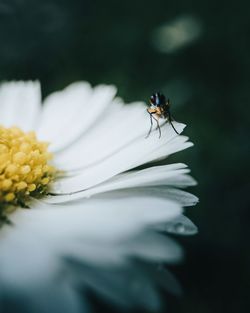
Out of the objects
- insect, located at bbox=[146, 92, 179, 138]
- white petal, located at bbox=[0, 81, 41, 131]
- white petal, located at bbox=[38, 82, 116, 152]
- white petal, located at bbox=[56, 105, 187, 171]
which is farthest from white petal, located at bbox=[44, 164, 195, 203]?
white petal, located at bbox=[0, 81, 41, 131]

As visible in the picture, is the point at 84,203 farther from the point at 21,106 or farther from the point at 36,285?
the point at 21,106

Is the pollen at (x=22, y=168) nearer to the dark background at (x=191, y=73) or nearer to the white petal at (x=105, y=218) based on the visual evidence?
the white petal at (x=105, y=218)

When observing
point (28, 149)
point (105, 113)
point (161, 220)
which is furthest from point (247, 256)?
point (161, 220)

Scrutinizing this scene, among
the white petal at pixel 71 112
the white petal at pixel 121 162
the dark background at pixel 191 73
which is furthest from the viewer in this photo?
the dark background at pixel 191 73

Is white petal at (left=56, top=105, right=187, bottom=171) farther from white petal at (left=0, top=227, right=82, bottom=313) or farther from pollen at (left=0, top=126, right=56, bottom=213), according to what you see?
white petal at (left=0, top=227, right=82, bottom=313)

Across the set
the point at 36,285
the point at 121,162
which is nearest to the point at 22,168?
the point at 121,162

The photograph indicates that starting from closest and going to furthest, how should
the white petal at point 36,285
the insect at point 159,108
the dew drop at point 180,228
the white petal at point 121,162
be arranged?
the white petal at point 36,285
the dew drop at point 180,228
the white petal at point 121,162
the insect at point 159,108

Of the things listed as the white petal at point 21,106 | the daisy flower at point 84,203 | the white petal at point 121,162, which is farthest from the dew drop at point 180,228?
the white petal at point 21,106
